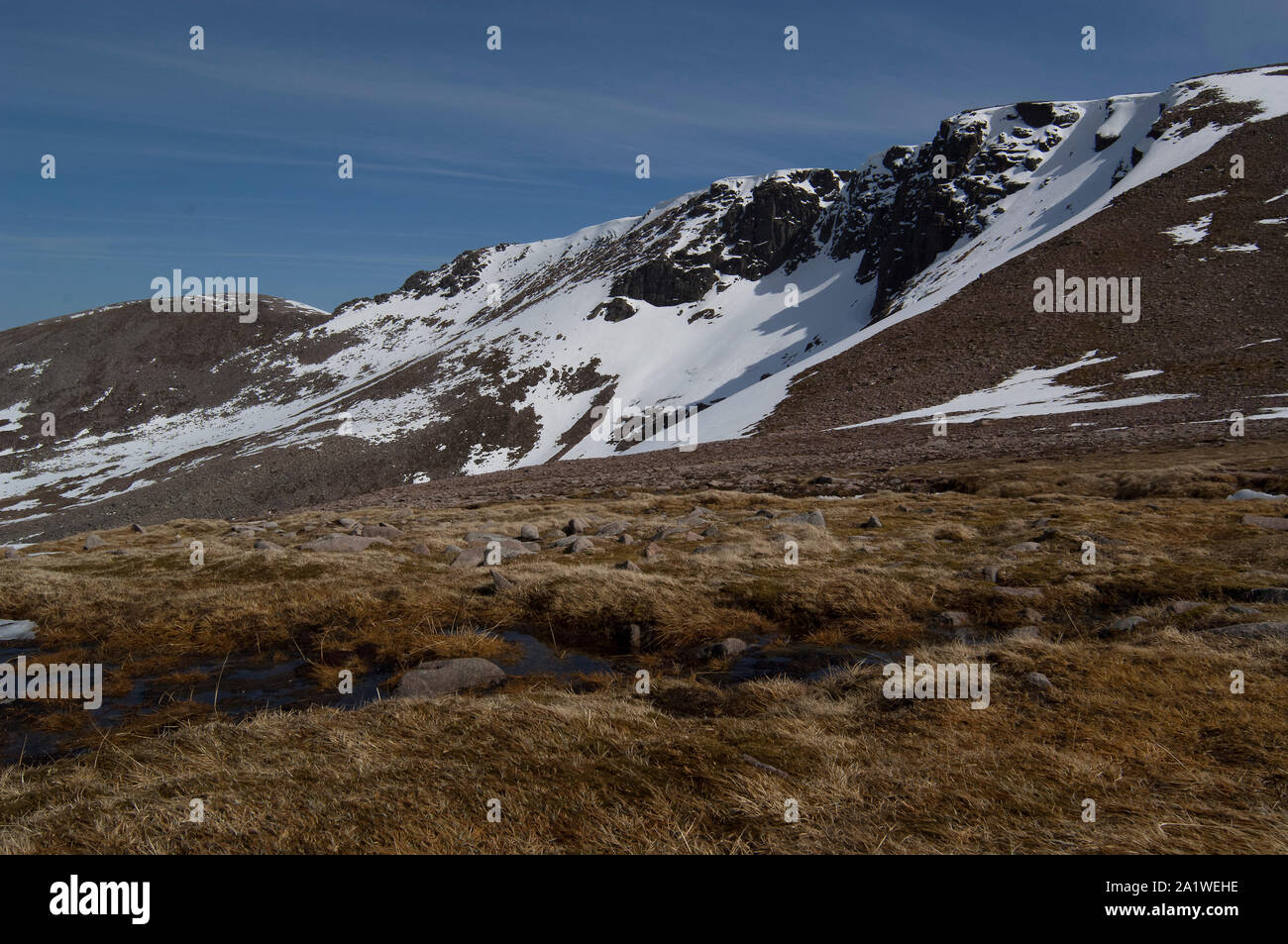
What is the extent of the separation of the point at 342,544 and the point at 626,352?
432 ft

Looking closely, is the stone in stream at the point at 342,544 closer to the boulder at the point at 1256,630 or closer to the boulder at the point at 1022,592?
the boulder at the point at 1022,592

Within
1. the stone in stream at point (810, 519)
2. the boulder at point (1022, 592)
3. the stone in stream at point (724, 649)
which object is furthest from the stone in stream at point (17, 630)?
→ the boulder at point (1022, 592)

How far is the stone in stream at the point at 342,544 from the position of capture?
2123 cm

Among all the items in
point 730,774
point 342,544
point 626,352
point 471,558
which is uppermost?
point 626,352

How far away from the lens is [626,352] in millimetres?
149750

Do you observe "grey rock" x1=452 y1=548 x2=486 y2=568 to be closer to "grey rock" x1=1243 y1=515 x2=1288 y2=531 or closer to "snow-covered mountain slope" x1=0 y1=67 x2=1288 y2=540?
"grey rock" x1=1243 y1=515 x2=1288 y2=531

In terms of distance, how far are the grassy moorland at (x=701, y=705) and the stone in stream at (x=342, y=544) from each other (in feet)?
3.53

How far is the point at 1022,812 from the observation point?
558 cm

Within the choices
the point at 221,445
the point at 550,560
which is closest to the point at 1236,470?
the point at 550,560

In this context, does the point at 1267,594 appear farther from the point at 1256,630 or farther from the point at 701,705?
the point at 701,705

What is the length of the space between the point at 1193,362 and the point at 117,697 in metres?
69.6

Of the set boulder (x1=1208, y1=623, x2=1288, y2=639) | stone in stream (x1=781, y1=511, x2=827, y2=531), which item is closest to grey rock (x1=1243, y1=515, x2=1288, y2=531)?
boulder (x1=1208, y1=623, x2=1288, y2=639)

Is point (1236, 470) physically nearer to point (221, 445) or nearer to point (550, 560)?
point (550, 560)

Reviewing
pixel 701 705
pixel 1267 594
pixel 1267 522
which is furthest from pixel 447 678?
pixel 1267 522
